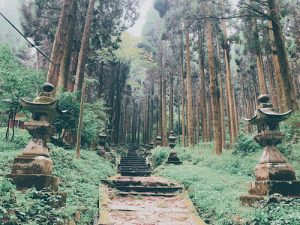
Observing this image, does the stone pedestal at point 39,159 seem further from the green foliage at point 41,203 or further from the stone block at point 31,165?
the green foliage at point 41,203

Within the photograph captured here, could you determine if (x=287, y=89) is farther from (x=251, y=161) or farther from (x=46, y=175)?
(x=46, y=175)

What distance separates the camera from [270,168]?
5.52 metres

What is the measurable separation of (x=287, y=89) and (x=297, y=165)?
2.69m

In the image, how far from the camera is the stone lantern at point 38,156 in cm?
493

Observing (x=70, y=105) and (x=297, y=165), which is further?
(x=70, y=105)

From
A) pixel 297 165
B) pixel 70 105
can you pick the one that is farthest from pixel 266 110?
pixel 70 105

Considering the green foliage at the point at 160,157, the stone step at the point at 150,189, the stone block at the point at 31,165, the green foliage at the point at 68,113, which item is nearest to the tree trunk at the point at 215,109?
the green foliage at the point at 160,157

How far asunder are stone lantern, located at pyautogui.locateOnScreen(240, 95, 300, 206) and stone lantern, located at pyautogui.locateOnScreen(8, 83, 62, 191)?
3.84m

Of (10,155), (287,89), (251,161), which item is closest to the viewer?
(10,155)

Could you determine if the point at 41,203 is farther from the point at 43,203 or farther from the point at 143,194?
the point at 143,194

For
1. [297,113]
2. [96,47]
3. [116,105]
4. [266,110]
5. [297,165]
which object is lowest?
[297,165]

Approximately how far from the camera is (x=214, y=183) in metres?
7.65

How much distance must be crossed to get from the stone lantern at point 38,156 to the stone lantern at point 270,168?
3.84 meters

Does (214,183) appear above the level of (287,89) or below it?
below
